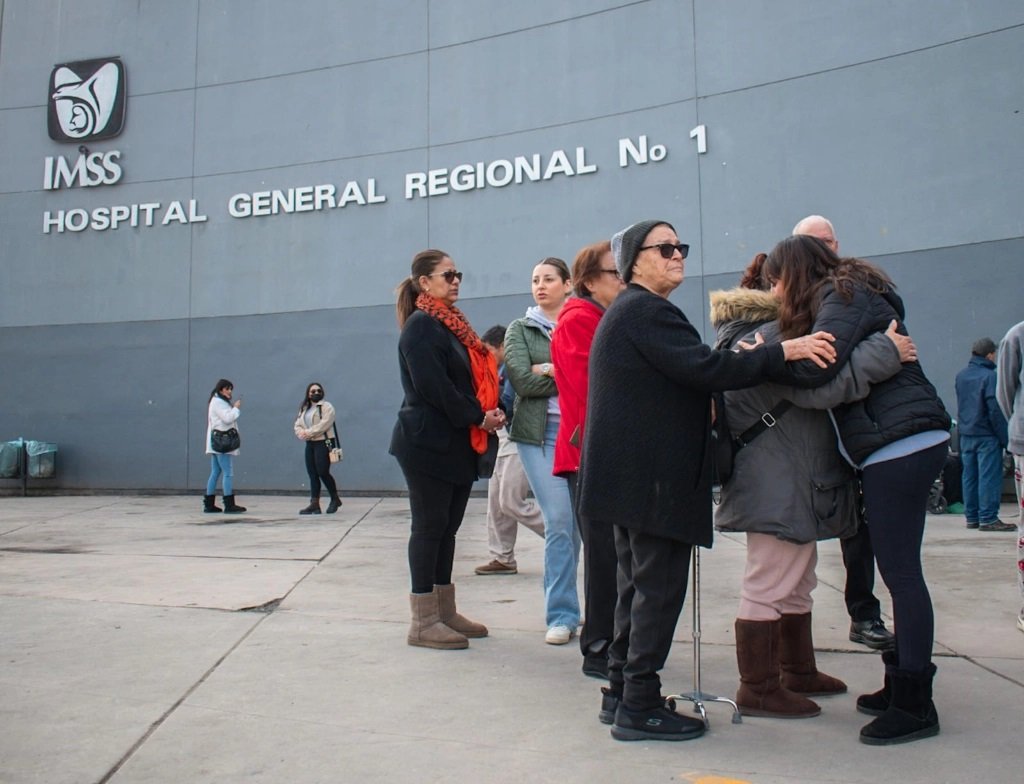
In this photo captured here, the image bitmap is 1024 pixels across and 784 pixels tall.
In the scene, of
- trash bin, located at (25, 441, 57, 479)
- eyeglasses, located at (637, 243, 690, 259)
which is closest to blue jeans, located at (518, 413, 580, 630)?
eyeglasses, located at (637, 243, 690, 259)

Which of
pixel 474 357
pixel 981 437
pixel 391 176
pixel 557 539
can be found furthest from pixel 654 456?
pixel 391 176

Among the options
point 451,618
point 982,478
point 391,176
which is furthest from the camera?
point 391,176

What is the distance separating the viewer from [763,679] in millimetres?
3184

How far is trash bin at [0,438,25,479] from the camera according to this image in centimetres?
1330

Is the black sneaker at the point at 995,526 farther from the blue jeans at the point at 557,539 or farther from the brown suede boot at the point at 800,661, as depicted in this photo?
the brown suede boot at the point at 800,661

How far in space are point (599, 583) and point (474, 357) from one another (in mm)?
1302

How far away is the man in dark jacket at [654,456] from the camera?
299 centimetres

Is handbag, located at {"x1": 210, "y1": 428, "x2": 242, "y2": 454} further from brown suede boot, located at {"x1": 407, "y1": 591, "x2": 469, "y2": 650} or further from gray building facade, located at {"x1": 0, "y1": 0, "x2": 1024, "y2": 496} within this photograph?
brown suede boot, located at {"x1": 407, "y1": 591, "x2": 469, "y2": 650}

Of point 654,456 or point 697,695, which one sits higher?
point 654,456

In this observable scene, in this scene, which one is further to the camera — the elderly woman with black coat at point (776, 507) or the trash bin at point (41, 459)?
the trash bin at point (41, 459)

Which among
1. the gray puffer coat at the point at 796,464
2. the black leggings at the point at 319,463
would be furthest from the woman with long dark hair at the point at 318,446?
the gray puffer coat at the point at 796,464

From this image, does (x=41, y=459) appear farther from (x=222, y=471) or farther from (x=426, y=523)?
(x=426, y=523)

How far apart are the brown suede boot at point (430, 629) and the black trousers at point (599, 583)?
0.67 m

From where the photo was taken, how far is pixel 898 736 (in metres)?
2.91
